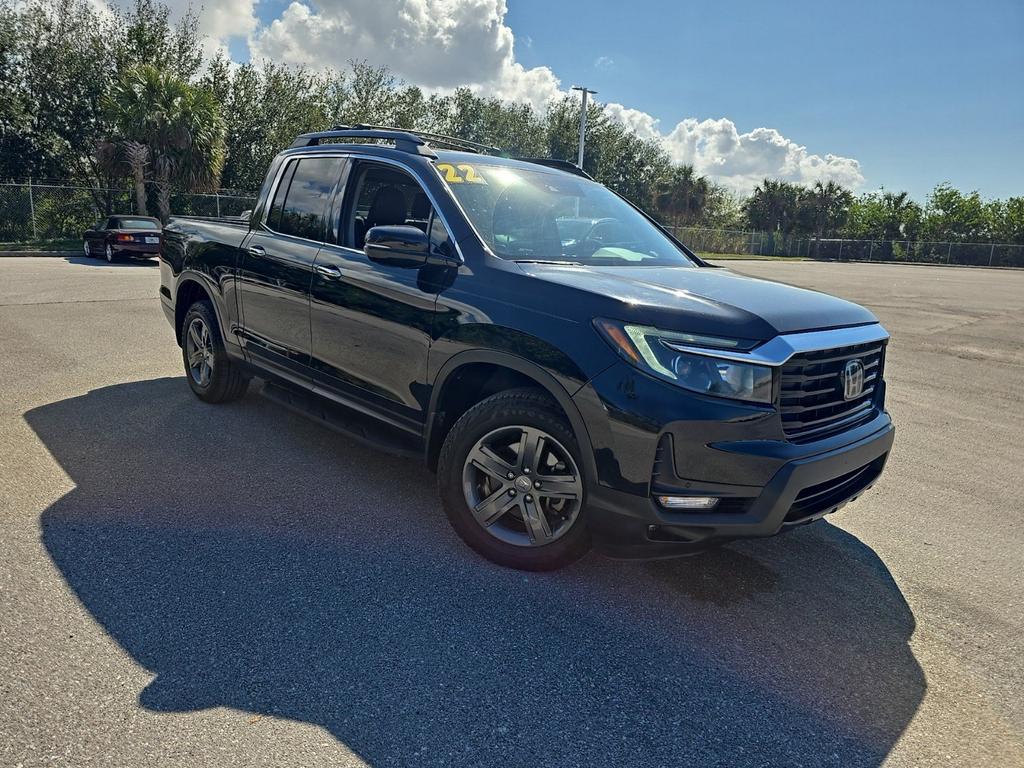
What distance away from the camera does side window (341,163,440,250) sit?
13.3ft

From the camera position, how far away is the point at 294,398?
15.1ft

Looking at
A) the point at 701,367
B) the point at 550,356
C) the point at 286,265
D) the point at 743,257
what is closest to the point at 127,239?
the point at 286,265

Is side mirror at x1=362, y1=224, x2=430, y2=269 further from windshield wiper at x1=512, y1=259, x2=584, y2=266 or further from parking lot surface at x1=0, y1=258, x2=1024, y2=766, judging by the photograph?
parking lot surface at x1=0, y1=258, x2=1024, y2=766

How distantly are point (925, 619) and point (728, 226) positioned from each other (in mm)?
88164

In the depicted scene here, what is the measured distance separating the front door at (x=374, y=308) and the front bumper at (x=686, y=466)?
1.12m

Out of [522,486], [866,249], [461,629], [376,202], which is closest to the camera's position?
[461,629]

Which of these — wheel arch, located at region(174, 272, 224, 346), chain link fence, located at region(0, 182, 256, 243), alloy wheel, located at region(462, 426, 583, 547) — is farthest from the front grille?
chain link fence, located at region(0, 182, 256, 243)

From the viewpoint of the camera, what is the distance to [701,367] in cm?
276

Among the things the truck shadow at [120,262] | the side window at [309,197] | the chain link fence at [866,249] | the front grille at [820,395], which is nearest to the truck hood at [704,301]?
the front grille at [820,395]

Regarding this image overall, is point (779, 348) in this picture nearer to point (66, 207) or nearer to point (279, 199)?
point (279, 199)

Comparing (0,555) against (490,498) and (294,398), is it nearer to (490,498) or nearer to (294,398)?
(294,398)

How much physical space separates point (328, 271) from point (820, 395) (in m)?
2.70

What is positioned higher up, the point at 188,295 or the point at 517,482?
the point at 188,295

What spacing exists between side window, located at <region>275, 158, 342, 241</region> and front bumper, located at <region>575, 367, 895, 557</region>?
94.6 inches
